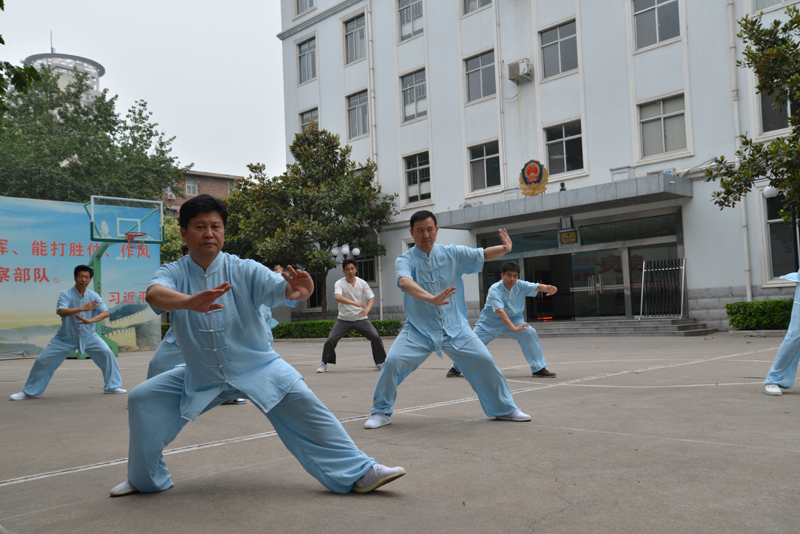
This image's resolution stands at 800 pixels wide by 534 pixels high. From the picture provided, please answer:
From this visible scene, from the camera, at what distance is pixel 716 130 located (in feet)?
57.2

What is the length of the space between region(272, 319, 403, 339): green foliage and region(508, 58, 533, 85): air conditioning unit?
9072mm

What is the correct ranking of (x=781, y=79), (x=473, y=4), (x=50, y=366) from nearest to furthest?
(x=50, y=366) < (x=781, y=79) < (x=473, y=4)

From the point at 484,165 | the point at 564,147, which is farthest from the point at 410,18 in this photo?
the point at 564,147

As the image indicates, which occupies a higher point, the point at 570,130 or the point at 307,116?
the point at 307,116

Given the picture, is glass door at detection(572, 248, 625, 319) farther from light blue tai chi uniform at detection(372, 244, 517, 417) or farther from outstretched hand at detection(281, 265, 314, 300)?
outstretched hand at detection(281, 265, 314, 300)

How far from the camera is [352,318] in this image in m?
11.2

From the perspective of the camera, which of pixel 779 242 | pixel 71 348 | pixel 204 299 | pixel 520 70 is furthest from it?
pixel 520 70

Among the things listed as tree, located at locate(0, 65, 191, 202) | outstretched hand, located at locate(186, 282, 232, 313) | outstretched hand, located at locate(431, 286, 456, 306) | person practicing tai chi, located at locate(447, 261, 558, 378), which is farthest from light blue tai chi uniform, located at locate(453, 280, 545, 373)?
tree, located at locate(0, 65, 191, 202)

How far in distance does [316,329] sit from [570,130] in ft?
36.0

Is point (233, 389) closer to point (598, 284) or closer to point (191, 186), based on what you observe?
point (598, 284)

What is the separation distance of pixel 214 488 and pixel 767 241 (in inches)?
654

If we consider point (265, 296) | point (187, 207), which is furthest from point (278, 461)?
point (187, 207)

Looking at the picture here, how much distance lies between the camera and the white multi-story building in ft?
56.6

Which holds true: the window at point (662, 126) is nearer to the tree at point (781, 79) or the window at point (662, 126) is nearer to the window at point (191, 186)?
the tree at point (781, 79)
